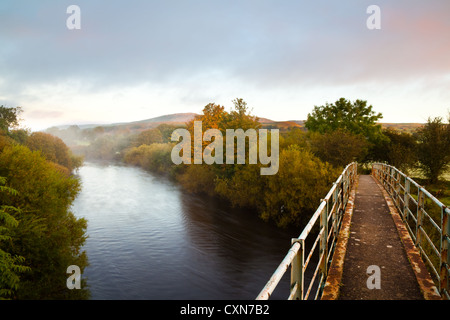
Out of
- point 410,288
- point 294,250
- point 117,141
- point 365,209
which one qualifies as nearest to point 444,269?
point 410,288

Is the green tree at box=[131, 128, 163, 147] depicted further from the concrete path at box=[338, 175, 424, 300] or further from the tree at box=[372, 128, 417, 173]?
the concrete path at box=[338, 175, 424, 300]

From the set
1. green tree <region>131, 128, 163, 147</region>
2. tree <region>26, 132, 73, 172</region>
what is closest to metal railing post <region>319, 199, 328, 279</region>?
tree <region>26, 132, 73, 172</region>

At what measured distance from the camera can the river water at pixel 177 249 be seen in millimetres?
16234

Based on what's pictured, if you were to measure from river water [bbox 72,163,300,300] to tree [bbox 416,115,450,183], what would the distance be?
2172 cm

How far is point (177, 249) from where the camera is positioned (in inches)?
847

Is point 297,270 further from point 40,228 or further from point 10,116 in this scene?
point 10,116

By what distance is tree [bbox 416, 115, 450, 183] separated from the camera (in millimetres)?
34281

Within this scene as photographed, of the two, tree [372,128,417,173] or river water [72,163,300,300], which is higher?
tree [372,128,417,173]

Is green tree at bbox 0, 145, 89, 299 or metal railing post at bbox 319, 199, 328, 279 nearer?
metal railing post at bbox 319, 199, 328, 279

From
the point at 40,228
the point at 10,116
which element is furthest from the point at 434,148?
the point at 10,116

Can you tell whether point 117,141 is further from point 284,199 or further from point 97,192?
point 284,199

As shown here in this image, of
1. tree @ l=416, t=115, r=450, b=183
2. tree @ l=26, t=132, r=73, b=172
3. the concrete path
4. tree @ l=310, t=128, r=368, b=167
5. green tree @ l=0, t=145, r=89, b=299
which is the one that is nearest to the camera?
the concrete path

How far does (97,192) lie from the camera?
3888cm
